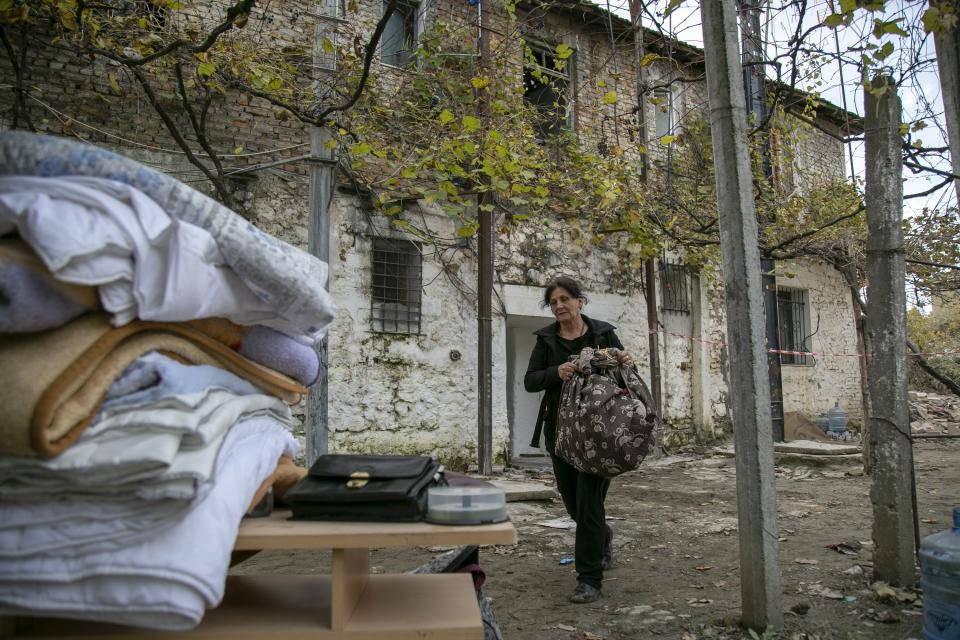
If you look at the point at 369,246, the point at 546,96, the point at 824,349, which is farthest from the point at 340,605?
the point at 824,349

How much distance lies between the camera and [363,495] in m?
1.36

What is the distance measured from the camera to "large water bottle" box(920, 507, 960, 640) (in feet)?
8.50

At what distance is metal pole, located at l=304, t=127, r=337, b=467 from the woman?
2.20 metres

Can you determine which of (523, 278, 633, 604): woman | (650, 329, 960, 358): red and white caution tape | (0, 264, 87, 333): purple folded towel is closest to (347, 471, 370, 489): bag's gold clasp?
(0, 264, 87, 333): purple folded towel

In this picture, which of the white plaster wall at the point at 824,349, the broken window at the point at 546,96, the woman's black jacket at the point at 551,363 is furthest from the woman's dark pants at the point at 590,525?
the white plaster wall at the point at 824,349

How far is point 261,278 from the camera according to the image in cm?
133

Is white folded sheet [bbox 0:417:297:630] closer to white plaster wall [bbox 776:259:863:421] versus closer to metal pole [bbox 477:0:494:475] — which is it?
metal pole [bbox 477:0:494:475]

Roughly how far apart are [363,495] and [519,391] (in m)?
8.60

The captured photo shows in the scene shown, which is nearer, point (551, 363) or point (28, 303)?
point (28, 303)

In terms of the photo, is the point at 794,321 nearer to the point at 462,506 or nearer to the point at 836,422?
the point at 836,422

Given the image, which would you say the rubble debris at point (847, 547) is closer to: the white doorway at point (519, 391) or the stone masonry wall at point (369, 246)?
the stone masonry wall at point (369, 246)

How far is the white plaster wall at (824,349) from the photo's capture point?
12.5 m

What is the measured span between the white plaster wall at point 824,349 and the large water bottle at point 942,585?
10183 millimetres

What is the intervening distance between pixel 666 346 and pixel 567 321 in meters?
7.38
